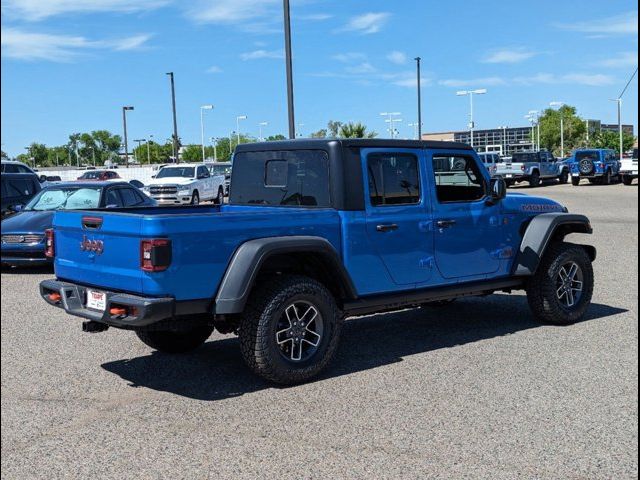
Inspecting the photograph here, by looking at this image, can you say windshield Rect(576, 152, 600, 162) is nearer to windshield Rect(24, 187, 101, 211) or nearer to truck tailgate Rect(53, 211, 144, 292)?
windshield Rect(24, 187, 101, 211)

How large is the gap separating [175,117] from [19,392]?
44.4 metres

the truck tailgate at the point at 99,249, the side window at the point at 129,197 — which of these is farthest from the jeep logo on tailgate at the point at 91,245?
the side window at the point at 129,197

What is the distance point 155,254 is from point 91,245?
83cm

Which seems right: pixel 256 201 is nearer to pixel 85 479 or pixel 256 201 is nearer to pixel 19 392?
pixel 19 392

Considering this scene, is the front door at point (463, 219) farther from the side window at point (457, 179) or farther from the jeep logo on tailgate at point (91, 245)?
the jeep logo on tailgate at point (91, 245)

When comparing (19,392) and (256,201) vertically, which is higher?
(256,201)

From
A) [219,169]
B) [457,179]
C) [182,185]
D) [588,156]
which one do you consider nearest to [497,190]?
[457,179]

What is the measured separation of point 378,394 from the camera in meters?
5.68

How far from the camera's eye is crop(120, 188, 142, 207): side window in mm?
14289

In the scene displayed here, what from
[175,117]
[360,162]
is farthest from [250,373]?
[175,117]

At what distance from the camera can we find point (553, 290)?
788cm

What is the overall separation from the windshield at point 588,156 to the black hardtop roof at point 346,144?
38311 millimetres

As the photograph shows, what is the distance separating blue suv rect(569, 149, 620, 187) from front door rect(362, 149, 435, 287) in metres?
38.4

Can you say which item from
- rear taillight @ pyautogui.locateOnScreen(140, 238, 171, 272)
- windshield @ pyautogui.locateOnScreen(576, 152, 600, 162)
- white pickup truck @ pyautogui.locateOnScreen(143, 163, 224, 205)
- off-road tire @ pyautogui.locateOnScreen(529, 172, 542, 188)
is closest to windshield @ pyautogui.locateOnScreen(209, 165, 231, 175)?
white pickup truck @ pyautogui.locateOnScreen(143, 163, 224, 205)
